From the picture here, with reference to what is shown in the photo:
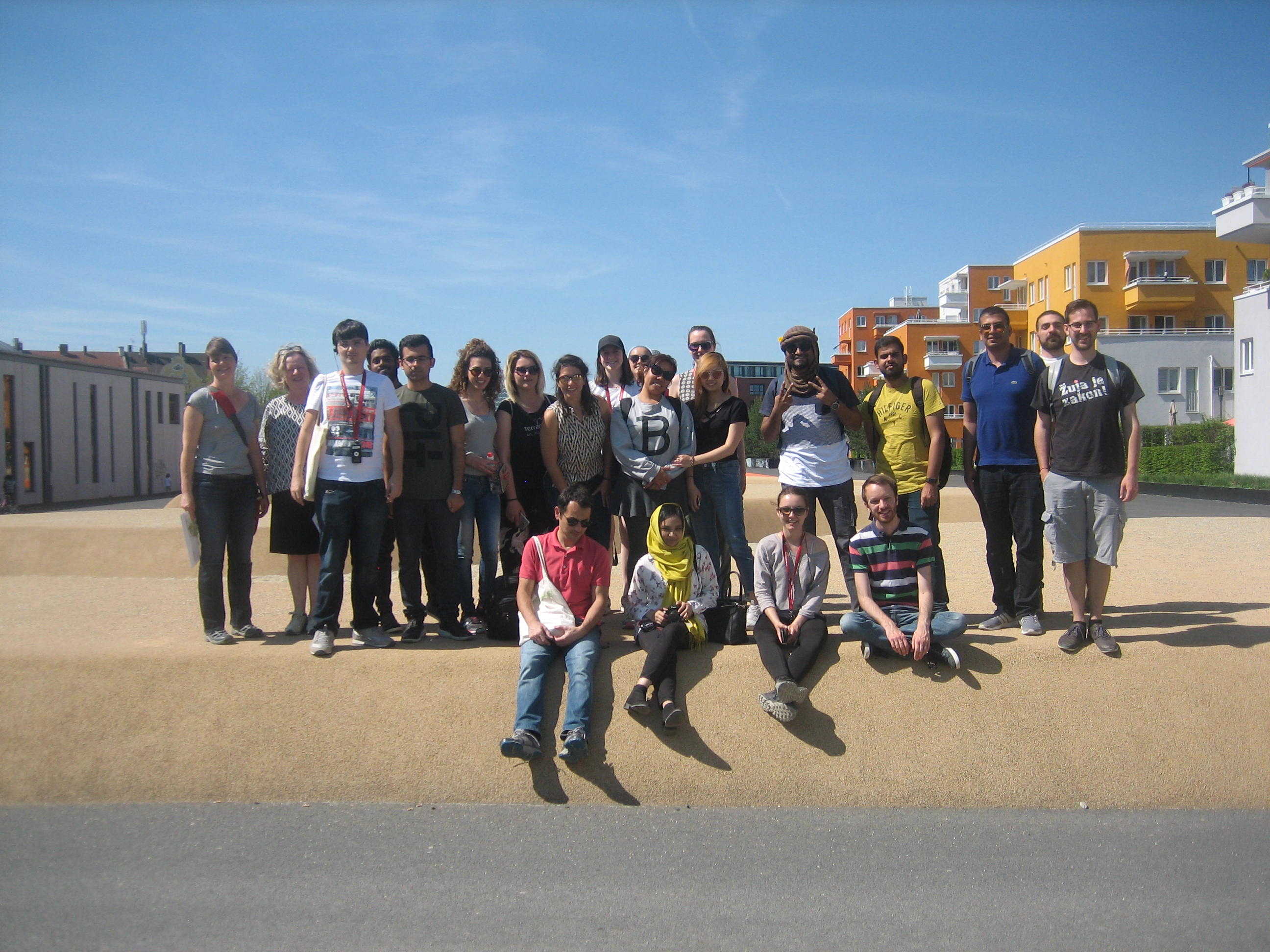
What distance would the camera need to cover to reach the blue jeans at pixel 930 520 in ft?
17.6

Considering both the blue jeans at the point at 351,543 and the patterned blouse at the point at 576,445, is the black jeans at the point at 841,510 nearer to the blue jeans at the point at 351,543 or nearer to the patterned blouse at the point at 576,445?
the patterned blouse at the point at 576,445

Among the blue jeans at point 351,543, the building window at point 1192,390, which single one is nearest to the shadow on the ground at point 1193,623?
the blue jeans at point 351,543

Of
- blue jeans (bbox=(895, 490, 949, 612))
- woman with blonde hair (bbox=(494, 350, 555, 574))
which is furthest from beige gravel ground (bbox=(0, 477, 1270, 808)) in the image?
woman with blonde hair (bbox=(494, 350, 555, 574))

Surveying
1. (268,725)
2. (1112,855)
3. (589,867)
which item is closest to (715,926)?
(589,867)

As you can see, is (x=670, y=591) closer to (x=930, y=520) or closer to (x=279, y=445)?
(x=930, y=520)

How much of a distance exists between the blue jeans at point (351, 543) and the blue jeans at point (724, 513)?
6.80ft

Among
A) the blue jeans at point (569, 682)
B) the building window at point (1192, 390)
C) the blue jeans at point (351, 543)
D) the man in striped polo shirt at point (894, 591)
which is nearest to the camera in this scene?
the blue jeans at point (569, 682)

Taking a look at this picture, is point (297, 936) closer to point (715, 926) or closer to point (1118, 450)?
point (715, 926)

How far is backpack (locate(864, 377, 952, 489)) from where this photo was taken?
5.52 m

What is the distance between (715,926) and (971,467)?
11.8 feet

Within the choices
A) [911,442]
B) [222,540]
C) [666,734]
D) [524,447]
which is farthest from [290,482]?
[911,442]

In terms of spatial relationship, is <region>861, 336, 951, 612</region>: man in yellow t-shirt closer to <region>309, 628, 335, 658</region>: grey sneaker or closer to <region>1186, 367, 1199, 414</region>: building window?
<region>309, 628, 335, 658</region>: grey sneaker

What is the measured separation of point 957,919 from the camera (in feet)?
9.98

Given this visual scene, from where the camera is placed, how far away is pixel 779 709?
14.2ft
